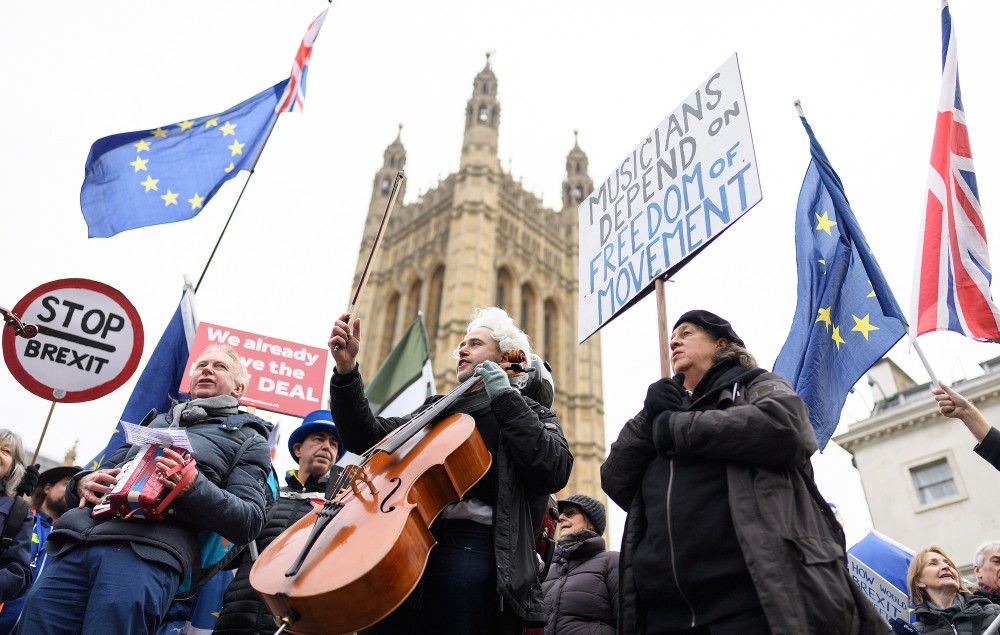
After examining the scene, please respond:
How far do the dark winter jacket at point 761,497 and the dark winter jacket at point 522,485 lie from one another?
21 cm

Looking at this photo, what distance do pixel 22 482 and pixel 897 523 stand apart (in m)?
19.1

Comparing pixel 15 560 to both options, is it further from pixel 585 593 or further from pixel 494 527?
pixel 585 593

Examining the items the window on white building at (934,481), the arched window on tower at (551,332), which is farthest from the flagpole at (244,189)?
the arched window on tower at (551,332)

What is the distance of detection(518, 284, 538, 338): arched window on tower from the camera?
121 feet

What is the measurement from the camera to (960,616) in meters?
3.73

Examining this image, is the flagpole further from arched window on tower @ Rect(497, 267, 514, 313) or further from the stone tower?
arched window on tower @ Rect(497, 267, 514, 313)

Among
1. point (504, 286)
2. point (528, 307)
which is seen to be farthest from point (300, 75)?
point (528, 307)

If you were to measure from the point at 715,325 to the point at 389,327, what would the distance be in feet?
118

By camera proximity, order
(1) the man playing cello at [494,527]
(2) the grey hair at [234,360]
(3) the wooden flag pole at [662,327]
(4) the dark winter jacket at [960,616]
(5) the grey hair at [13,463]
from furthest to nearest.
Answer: (4) the dark winter jacket at [960,616]
(5) the grey hair at [13,463]
(2) the grey hair at [234,360]
(3) the wooden flag pole at [662,327]
(1) the man playing cello at [494,527]

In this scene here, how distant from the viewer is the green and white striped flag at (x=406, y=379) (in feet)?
27.3

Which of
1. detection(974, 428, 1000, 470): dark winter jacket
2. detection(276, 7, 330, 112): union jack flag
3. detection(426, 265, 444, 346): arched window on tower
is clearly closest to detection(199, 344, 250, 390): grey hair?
detection(974, 428, 1000, 470): dark winter jacket

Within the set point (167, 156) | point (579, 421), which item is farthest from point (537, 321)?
point (167, 156)

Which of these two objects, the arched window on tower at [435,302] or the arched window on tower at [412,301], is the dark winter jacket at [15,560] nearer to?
the arched window on tower at [435,302]

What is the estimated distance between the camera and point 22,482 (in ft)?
11.8
